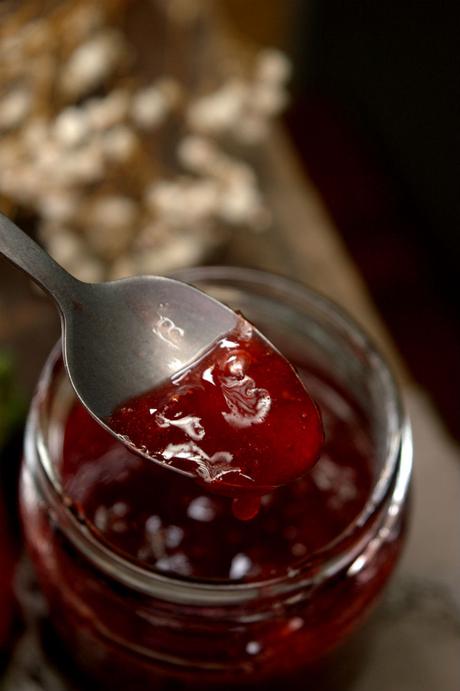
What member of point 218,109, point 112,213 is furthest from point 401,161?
point 112,213

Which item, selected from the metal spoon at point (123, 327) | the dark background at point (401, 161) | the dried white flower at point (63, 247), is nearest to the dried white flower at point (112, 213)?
the dried white flower at point (63, 247)

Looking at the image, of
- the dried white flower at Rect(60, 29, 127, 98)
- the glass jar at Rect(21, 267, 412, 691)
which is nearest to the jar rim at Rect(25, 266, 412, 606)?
the glass jar at Rect(21, 267, 412, 691)

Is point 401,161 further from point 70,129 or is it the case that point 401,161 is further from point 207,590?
point 207,590

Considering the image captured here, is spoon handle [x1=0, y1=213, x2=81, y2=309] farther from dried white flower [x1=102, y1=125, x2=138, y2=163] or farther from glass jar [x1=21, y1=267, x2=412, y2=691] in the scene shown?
dried white flower [x1=102, y1=125, x2=138, y2=163]

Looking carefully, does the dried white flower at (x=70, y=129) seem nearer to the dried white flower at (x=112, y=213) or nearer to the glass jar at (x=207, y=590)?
the dried white flower at (x=112, y=213)

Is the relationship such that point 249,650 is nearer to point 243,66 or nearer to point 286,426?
point 286,426

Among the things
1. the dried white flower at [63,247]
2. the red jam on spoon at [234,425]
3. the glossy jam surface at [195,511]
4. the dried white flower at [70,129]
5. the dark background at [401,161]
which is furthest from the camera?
the dark background at [401,161]

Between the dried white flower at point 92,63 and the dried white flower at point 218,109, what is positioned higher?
the dried white flower at point 92,63
